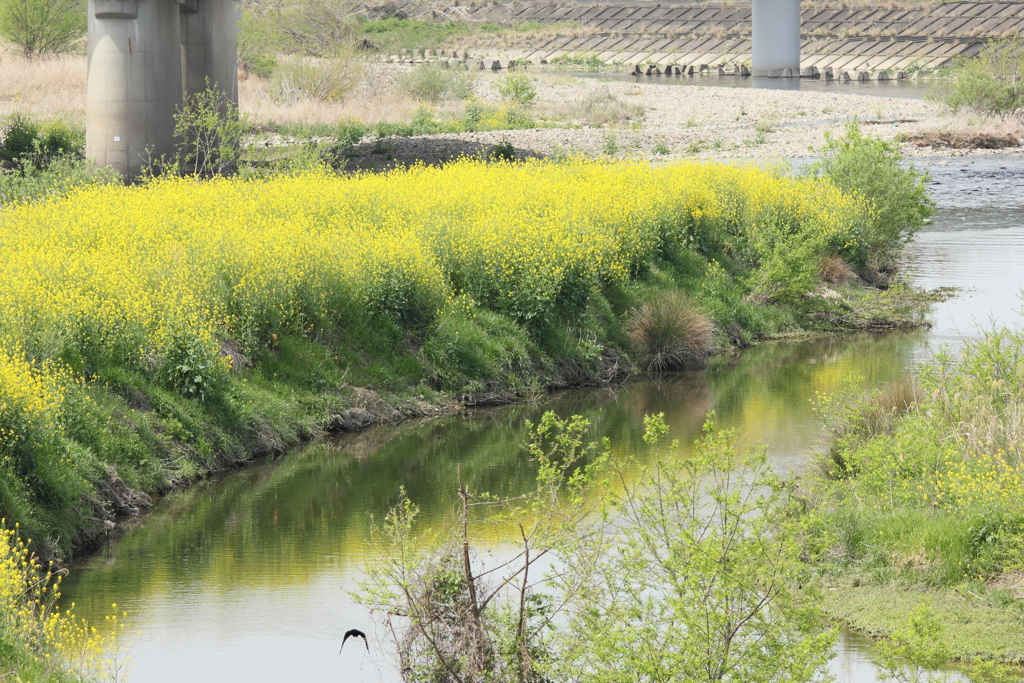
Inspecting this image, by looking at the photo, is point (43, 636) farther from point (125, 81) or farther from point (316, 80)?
point (316, 80)

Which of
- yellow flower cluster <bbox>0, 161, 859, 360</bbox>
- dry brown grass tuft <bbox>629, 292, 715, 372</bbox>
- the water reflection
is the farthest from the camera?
the water reflection

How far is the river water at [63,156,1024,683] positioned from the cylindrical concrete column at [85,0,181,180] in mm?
12983

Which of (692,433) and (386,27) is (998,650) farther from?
(386,27)

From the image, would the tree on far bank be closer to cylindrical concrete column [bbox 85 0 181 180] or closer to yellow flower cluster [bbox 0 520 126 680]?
cylindrical concrete column [bbox 85 0 181 180]

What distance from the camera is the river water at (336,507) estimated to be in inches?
379

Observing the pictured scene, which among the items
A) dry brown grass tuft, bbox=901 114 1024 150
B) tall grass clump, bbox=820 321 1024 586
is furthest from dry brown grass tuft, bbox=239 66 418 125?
tall grass clump, bbox=820 321 1024 586

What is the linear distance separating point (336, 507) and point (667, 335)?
7675mm

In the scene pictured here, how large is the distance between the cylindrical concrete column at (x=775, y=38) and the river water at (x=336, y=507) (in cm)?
5832

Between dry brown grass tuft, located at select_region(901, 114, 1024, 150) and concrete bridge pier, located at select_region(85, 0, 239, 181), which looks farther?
dry brown grass tuft, located at select_region(901, 114, 1024, 150)

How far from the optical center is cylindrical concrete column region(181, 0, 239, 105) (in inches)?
1249

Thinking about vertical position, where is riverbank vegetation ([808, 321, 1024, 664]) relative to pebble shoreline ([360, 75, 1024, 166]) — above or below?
below

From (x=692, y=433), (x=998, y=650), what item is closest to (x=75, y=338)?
(x=692, y=433)

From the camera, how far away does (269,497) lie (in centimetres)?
1348

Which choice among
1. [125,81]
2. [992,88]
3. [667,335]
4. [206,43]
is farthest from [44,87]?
[992,88]
